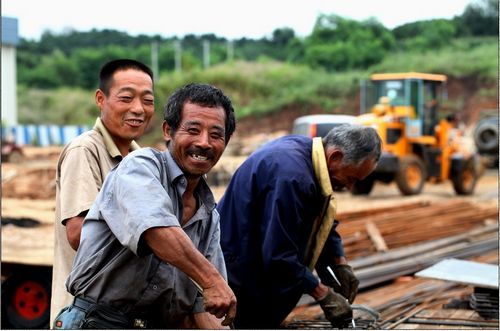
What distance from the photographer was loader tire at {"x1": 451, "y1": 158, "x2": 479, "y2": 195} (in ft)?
65.3

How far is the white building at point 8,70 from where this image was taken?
40.7m

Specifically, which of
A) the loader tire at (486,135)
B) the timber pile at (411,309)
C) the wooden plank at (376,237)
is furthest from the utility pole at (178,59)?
the timber pile at (411,309)

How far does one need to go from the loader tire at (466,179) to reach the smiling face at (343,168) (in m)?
16.0

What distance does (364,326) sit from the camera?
4.92m

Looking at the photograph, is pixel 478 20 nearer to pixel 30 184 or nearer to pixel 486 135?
pixel 486 135

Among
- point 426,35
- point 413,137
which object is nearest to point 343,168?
point 413,137

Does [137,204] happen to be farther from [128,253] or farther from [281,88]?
[281,88]

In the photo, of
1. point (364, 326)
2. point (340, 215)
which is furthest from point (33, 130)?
point (364, 326)

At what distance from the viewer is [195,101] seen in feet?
9.53

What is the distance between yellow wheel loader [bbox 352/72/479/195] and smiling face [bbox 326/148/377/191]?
14.0 metres

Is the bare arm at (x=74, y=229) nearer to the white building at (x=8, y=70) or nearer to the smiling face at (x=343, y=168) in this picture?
the smiling face at (x=343, y=168)

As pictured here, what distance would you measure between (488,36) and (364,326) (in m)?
45.7

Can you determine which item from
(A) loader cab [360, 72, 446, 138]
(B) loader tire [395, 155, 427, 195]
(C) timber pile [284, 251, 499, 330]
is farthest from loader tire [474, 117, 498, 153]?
(C) timber pile [284, 251, 499, 330]

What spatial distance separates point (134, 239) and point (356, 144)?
186 centimetres
